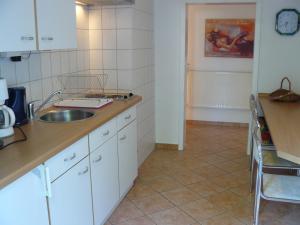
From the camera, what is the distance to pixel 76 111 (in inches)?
105

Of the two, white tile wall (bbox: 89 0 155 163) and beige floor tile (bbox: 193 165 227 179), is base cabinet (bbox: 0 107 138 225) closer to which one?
white tile wall (bbox: 89 0 155 163)

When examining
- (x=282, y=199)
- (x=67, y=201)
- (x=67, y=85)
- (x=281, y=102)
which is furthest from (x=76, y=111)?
(x=281, y=102)

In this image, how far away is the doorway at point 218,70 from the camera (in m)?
5.24

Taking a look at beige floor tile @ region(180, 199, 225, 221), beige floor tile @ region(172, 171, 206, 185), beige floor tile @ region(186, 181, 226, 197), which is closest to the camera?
beige floor tile @ region(180, 199, 225, 221)

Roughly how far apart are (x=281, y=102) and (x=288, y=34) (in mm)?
829

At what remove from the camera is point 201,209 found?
2.89m

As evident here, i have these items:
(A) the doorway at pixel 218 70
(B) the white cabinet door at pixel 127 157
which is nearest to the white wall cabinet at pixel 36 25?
(B) the white cabinet door at pixel 127 157

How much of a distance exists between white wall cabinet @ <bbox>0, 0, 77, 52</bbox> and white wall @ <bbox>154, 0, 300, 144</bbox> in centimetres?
197

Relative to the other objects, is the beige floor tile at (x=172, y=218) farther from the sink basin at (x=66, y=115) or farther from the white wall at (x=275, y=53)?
the white wall at (x=275, y=53)

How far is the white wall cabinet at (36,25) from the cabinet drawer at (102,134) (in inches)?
24.5

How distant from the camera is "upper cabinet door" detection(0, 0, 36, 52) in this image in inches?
67.3

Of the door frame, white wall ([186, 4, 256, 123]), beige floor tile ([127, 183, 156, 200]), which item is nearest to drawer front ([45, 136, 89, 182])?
beige floor tile ([127, 183, 156, 200])

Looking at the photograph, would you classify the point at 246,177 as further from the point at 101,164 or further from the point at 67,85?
the point at 67,85

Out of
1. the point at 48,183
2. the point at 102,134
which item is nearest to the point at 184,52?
the point at 102,134
